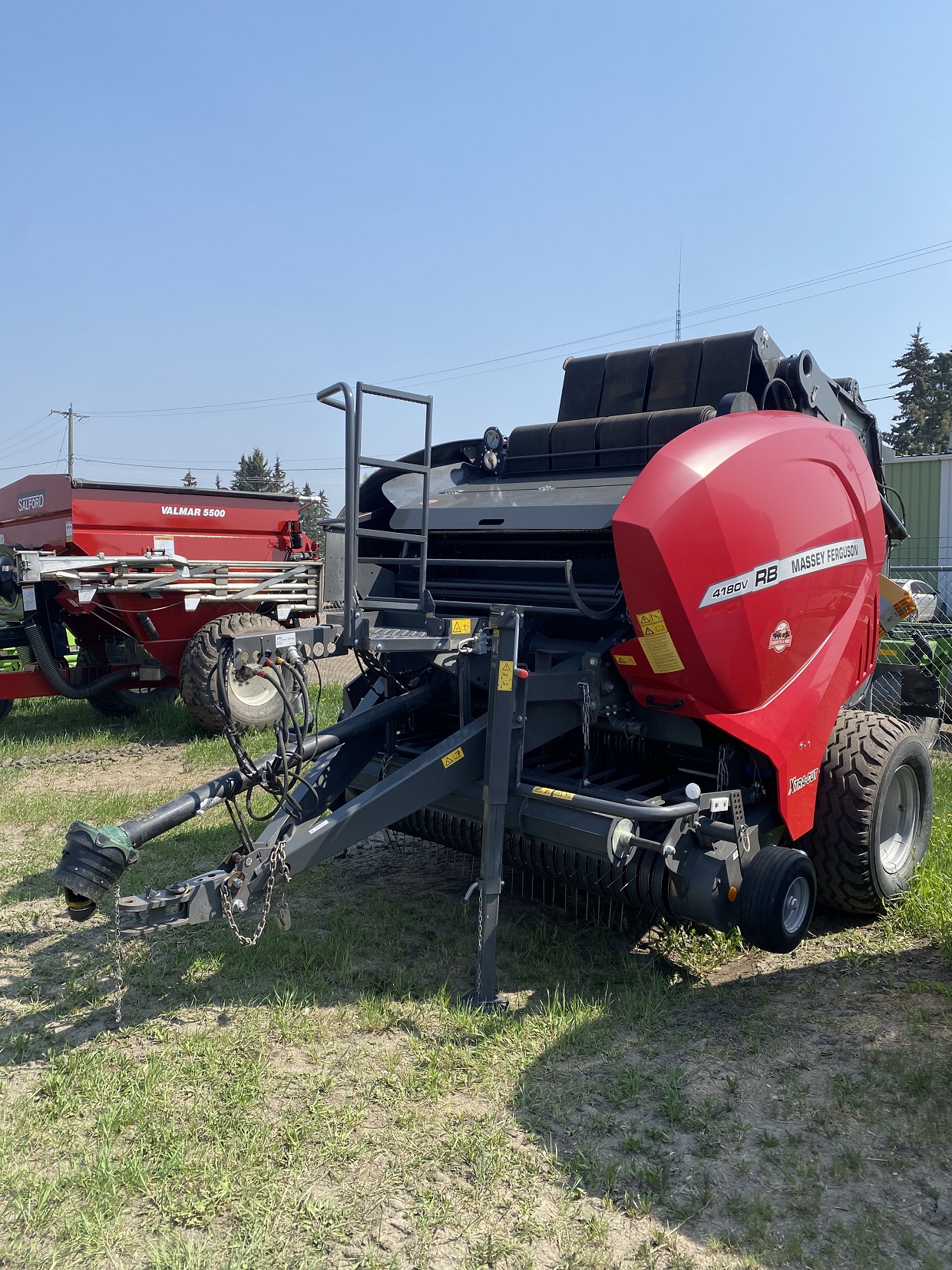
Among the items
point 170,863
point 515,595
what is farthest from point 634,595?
point 170,863

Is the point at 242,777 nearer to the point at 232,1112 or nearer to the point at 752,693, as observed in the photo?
the point at 232,1112

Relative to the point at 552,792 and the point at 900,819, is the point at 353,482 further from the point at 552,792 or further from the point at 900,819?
the point at 900,819

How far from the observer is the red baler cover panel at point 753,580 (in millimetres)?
3322

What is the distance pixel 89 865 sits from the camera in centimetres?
305

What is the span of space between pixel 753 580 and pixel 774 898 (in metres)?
1.13

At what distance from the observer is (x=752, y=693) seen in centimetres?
366

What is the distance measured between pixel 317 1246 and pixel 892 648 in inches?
261

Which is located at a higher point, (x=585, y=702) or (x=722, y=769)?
(x=585, y=702)

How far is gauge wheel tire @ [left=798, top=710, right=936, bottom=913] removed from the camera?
13.4 feet

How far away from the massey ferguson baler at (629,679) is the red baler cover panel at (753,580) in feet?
0.04

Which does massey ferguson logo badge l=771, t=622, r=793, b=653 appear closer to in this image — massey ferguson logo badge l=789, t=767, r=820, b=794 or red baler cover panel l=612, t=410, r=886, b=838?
red baler cover panel l=612, t=410, r=886, b=838

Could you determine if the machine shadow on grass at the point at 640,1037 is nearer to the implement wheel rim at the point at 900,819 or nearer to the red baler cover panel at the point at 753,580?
the implement wheel rim at the point at 900,819

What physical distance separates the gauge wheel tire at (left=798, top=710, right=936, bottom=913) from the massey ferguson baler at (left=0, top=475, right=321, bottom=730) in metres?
4.95

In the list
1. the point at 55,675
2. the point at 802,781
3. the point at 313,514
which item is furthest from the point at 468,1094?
the point at 313,514
